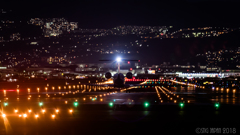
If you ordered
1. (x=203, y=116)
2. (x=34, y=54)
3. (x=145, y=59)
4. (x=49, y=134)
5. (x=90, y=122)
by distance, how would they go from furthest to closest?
(x=145, y=59) → (x=34, y=54) → (x=203, y=116) → (x=90, y=122) → (x=49, y=134)

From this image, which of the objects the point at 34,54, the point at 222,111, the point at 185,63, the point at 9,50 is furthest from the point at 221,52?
the point at 222,111

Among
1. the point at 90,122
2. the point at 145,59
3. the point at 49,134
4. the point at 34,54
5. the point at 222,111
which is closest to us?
the point at 49,134

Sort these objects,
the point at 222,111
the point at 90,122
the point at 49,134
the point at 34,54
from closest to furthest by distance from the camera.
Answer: the point at 49,134, the point at 90,122, the point at 222,111, the point at 34,54

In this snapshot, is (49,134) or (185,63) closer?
(49,134)

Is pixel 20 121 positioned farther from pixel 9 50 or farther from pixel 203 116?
pixel 9 50

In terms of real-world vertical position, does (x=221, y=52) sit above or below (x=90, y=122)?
above

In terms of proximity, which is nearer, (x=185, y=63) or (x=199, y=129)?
(x=199, y=129)

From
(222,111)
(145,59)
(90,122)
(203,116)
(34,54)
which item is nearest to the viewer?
(90,122)

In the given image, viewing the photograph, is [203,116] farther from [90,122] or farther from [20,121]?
[20,121]

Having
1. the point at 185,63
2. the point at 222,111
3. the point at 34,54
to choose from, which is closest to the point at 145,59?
the point at 185,63
